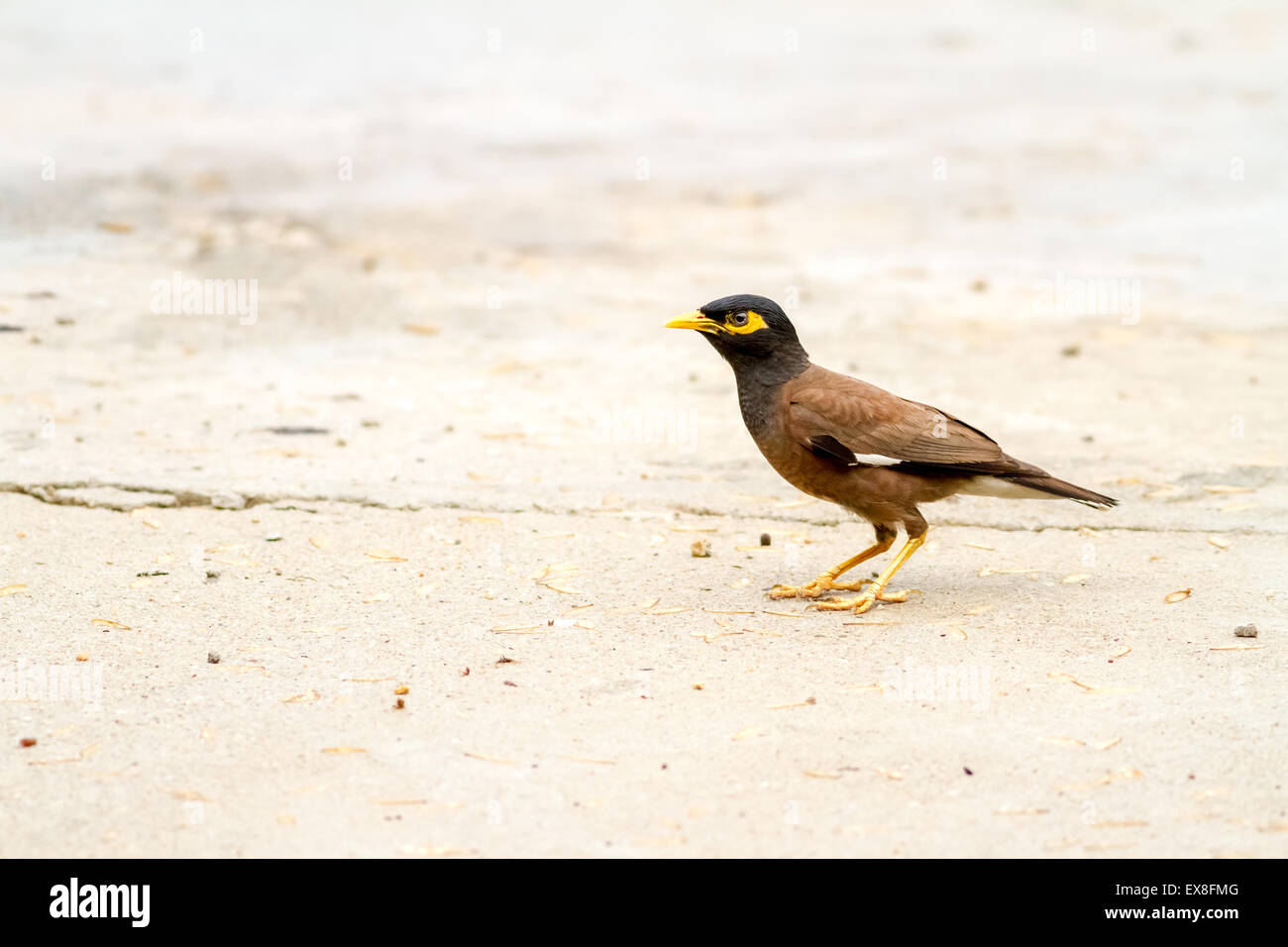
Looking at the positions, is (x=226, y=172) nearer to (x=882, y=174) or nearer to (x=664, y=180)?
(x=664, y=180)

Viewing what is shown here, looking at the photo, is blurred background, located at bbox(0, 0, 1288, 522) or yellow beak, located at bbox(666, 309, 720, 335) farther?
blurred background, located at bbox(0, 0, 1288, 522)

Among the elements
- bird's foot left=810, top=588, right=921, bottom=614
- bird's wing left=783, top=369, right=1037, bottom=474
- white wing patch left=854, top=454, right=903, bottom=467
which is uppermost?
bird's wing left=783, top=369, right=1037, bottom=474

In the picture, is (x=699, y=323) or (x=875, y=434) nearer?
(x=875, y=434)

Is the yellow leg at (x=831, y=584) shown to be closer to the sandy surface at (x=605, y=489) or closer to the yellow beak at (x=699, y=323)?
the sandy surface at (x=605, y=489)

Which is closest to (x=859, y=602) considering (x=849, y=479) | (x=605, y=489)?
(x=849, y=479)

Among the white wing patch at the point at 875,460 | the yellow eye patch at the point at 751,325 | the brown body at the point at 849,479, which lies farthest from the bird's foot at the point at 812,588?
the yellow eye patch at the point at 751,325

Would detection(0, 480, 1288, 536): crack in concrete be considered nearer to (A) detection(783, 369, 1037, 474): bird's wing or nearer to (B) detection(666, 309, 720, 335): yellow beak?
(A) detection(783, 369, 1037, 474): bird's wing

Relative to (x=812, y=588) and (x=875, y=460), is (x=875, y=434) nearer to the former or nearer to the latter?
(x=875, y=460)

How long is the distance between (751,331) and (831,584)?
1.11 meters

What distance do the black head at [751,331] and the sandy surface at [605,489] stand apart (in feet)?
3.10

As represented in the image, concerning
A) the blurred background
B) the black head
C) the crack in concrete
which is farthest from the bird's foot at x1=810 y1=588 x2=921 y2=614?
the blurred background

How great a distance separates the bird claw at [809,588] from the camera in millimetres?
5973

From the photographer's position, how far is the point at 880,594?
596 cm

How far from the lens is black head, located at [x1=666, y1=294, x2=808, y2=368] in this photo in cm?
609
